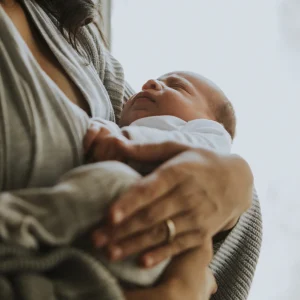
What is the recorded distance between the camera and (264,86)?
1.36 metres

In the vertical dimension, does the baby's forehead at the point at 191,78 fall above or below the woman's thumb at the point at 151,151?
below

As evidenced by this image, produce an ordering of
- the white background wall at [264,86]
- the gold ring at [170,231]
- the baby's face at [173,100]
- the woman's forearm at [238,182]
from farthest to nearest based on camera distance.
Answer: the white background wall at [264,86] < the baby's face at [173,100] < the woman's forearm at [238,182] < the gold ring at [170,231]

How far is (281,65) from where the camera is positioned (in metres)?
1.37

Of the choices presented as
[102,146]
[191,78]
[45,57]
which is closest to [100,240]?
[102,146]

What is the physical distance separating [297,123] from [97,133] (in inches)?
34.9

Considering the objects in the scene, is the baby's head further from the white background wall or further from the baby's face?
the white background wall

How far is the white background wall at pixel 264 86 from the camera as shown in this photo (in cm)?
132

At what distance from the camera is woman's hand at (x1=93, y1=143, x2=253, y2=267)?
48 centimetres

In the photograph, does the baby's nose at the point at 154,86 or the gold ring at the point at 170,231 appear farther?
the baby's nose at the point at 154,86

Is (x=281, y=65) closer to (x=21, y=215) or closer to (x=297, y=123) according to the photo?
(x=297, y=123)

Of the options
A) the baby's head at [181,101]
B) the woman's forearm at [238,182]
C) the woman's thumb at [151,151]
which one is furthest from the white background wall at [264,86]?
the woman's thumb at [151,151]

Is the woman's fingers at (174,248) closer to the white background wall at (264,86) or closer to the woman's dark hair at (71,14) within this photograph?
the woman's dark hair at (71,14)

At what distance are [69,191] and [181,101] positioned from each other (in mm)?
462

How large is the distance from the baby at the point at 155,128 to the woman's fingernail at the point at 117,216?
2cm
